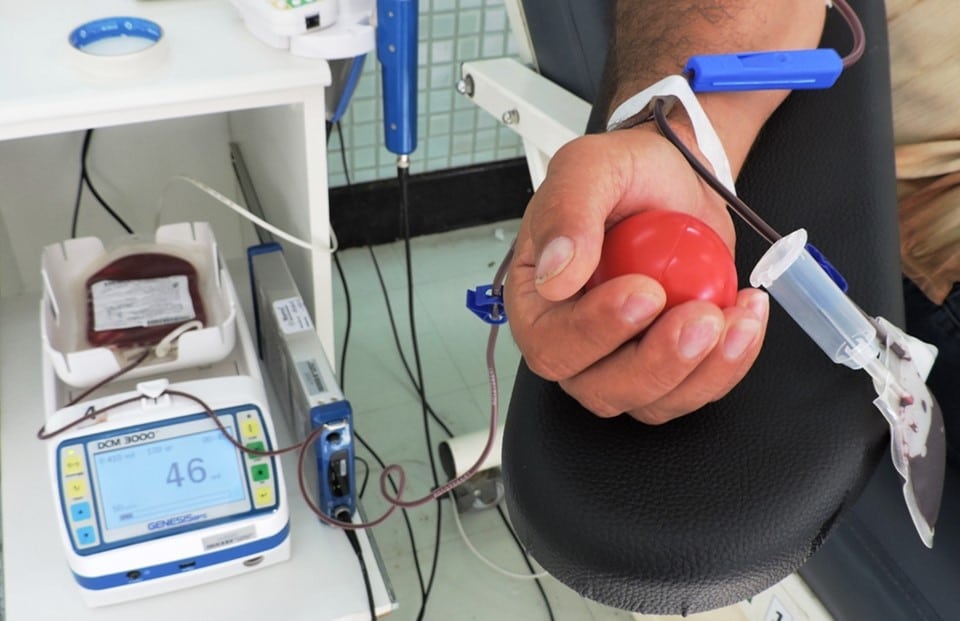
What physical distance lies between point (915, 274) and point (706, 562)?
1.38 ft

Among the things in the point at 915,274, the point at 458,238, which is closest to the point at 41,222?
the point at 458,238

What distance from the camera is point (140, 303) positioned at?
88cm

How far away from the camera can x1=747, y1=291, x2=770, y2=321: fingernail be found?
0.42 metres

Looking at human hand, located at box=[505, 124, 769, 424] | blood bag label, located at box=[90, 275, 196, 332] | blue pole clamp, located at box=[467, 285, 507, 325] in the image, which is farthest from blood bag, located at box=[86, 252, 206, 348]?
human hand, located at box=[505, 124, 769, 424]

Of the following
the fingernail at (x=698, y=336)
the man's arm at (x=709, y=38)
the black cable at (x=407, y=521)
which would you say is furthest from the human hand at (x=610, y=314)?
the black cable at (x=407, y=521)

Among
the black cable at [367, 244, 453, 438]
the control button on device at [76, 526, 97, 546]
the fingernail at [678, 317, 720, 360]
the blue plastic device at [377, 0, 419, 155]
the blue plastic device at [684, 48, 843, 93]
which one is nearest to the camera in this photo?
the fingernail at [678, 317, 720, 360]

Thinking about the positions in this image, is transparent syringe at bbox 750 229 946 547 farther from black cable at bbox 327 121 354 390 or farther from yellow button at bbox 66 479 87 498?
black cable at bbox 327 121 354 390

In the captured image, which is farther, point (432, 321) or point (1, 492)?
point (432, 321)

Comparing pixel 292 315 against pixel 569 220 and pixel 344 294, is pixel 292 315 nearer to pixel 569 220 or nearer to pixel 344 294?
pixel 569 220

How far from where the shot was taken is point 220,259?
93cm

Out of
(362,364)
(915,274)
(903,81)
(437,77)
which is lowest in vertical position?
(362,364)

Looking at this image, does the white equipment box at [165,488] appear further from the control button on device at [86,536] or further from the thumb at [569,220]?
the thumb at [569,220]

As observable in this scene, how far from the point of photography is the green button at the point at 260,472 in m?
0.75

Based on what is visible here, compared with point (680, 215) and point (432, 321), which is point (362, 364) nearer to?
point (432, 321)
